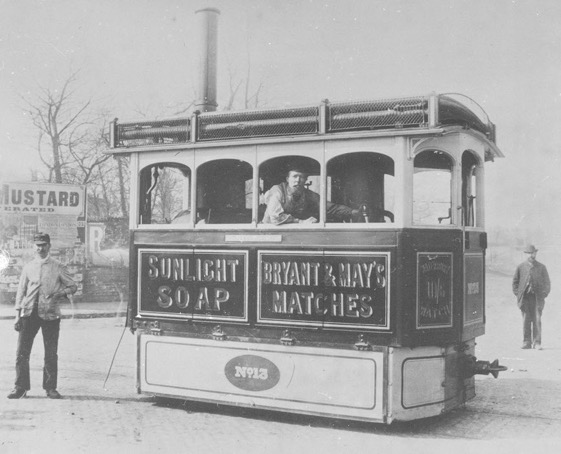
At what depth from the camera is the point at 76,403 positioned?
23.6 feet

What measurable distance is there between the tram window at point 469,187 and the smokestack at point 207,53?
3.20 metres

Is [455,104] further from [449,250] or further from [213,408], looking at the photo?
[213,408]

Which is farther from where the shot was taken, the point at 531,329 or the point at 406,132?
the point at 531,329

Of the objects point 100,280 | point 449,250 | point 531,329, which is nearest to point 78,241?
point 100,280

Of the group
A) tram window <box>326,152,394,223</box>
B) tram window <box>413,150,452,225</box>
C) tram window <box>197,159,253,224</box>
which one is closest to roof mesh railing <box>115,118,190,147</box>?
Result: tram window <box>197,159,253,224</box>

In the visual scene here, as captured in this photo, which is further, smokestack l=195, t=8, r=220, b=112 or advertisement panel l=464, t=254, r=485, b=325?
smokestack l=195, t=8, r=220, b=112

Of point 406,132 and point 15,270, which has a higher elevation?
point 406,132

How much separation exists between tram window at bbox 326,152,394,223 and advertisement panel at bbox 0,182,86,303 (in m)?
12.1

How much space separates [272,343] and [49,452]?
2153 millimetres

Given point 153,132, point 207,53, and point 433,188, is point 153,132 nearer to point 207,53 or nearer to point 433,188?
point 207,53

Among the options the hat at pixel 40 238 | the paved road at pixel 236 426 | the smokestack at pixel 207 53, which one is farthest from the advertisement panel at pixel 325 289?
the smokestack at pixel 207 53

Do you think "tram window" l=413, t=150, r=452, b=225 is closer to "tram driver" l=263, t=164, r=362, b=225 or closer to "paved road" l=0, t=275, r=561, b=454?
"tram driver" l=263, t=164, r=362, b=225

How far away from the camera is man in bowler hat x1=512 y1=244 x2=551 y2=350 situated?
1195 cm

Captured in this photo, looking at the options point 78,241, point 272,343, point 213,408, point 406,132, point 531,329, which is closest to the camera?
point 406,132
